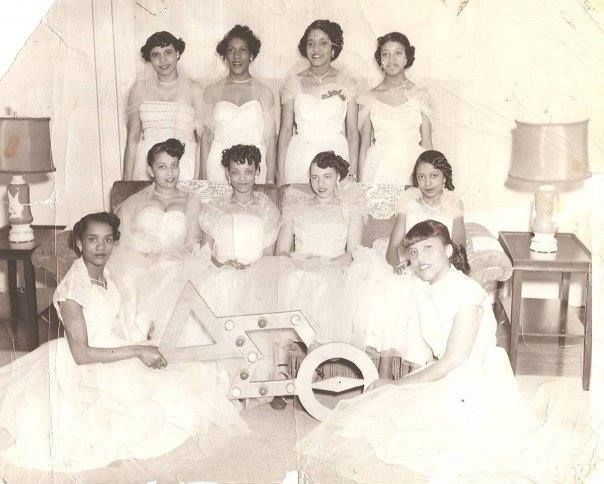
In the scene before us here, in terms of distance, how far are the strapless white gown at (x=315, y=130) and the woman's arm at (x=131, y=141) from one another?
2.27 ft

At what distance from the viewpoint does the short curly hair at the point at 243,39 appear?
3.51 meters

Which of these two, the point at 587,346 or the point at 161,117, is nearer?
the point at 587,346

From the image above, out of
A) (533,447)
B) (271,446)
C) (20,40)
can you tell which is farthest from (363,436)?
(20,40)

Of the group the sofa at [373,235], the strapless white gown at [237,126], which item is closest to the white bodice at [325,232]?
the sofa at [373,235]

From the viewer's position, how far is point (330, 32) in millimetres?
3475

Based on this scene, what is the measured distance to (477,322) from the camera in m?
3.13

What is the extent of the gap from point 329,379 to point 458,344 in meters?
0.52

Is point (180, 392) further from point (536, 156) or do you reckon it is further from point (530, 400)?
point (536, 156)

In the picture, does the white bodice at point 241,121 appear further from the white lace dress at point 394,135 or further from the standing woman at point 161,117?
the white lace dress at point 394,135

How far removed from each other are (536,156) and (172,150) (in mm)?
1427

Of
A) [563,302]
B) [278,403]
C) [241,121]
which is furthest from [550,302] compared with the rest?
[241,121]

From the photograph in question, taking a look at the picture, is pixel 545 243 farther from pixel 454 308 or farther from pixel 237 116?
pixel 237 116

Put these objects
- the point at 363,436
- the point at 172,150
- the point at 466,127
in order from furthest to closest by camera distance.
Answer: the point at 172,150
the point at 466,127
the point at 363,436

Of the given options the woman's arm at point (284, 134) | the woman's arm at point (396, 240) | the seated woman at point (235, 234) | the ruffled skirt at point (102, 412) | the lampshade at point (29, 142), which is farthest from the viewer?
the woman's arm at point (284, 134)
